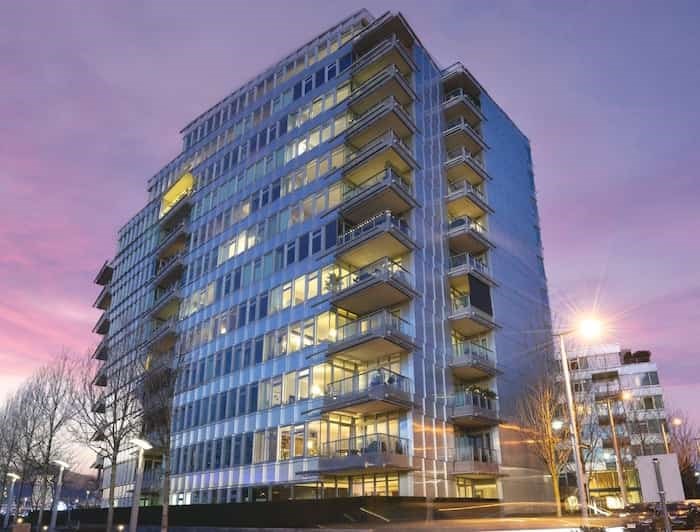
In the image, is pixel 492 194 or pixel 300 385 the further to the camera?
pixel 492 194

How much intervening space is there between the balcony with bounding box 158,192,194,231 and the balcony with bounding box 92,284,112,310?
1906 centimetres

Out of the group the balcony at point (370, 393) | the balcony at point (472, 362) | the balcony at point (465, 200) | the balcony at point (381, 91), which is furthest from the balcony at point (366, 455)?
the balcony at point (381, 91)

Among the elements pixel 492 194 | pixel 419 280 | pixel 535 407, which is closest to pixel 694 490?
pixel 535 407

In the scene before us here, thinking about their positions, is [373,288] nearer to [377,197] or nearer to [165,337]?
[377,197]

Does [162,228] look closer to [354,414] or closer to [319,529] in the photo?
[354,414]

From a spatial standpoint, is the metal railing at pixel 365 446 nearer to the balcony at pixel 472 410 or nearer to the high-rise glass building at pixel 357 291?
the high-rise glass building at pixel 357 291

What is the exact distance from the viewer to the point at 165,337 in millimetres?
48500

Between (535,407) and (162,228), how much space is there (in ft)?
133

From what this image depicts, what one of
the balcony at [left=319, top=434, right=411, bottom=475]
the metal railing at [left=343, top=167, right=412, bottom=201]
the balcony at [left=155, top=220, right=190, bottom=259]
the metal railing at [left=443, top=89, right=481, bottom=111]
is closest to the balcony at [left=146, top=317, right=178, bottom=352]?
the balcony at [left=155, top=220, right=190, bottom=259]

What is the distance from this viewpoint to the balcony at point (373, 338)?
30.9 meters

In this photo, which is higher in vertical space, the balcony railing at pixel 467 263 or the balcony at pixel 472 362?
the balcony railing at pixel 467 263

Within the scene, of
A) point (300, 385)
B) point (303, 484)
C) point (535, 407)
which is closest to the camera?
point (303, 484)

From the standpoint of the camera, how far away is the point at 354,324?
33.2 meters

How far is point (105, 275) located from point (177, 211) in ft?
95.9
